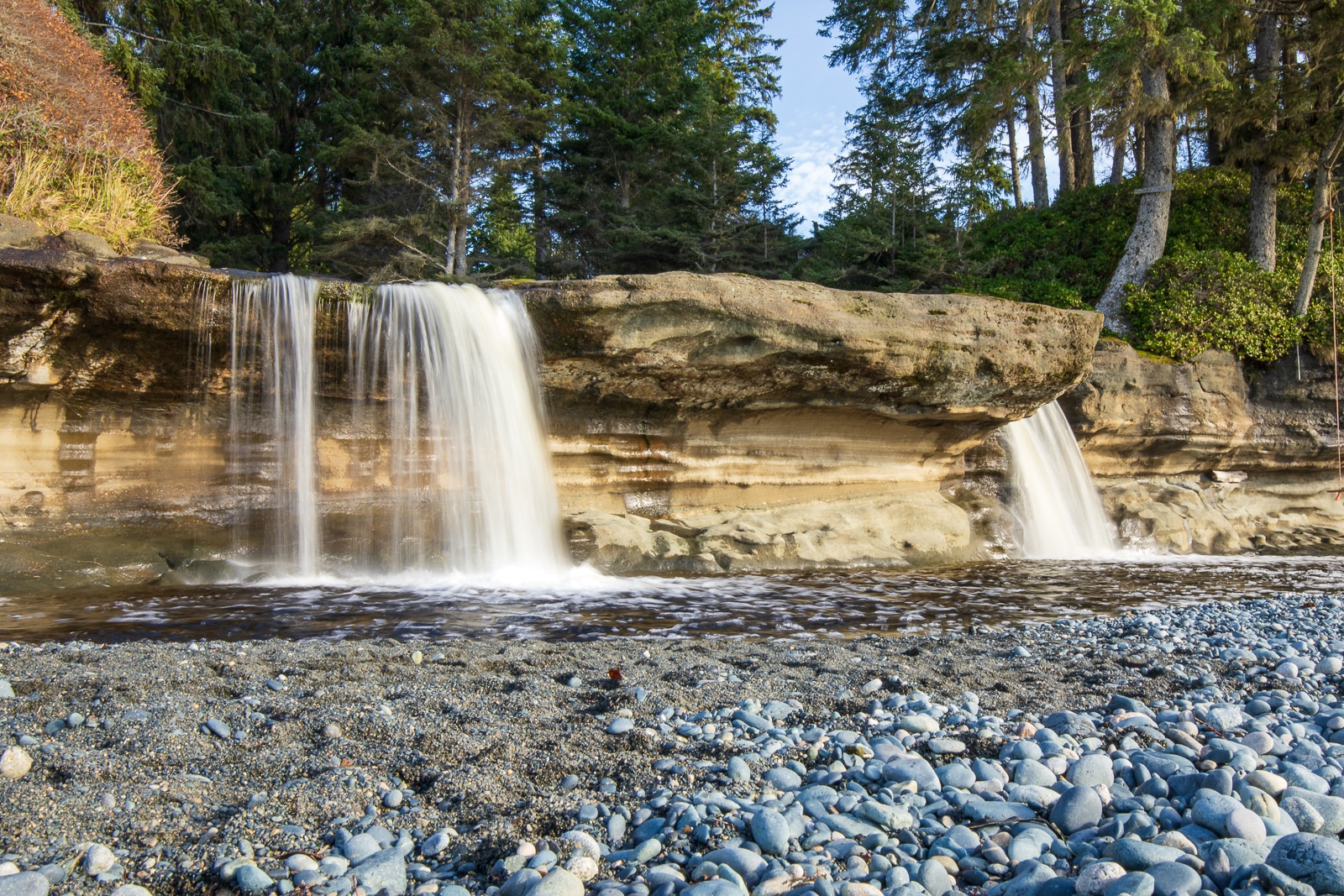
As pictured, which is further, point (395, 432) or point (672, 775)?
point (395, 432)

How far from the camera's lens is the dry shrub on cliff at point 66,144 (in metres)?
9.37

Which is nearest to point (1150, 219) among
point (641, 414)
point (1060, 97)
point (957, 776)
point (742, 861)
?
point (1060, 97)

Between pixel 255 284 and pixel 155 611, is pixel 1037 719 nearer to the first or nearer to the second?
pixel 155 611

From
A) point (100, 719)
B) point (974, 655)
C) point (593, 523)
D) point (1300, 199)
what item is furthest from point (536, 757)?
point (1300, 199)

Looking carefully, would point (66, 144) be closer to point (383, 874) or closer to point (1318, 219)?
point (383, 874)

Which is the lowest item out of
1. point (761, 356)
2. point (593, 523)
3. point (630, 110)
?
point (593, 523)

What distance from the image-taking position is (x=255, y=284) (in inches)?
324

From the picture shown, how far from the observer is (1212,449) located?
1332 cm

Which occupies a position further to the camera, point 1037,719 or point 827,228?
point 827,228

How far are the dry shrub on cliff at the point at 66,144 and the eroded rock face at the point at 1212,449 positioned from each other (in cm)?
1404

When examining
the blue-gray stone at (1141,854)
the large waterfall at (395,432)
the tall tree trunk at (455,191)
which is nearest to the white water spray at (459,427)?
the large waterfall at (395,432)

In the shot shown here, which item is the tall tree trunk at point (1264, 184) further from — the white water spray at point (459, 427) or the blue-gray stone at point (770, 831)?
the blue-gray stone at point (770, 831)

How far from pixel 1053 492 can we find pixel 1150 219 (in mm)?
7330

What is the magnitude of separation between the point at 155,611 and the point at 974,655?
265 inches
